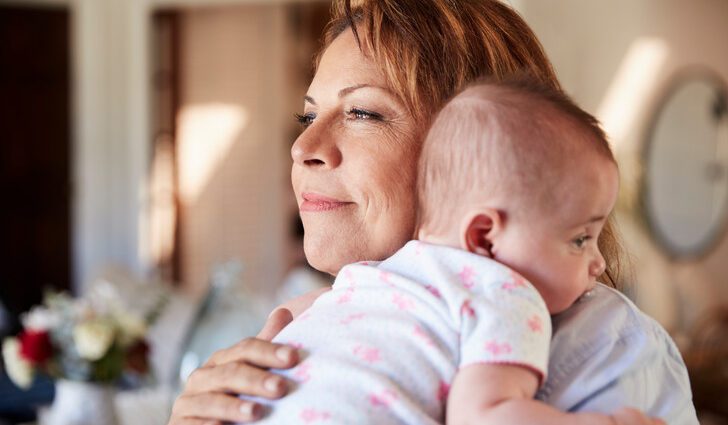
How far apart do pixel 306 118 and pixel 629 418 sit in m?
0.70

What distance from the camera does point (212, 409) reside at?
3.48ft

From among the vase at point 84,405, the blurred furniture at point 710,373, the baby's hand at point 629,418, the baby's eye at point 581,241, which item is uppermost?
the baby's eye at point 581,241

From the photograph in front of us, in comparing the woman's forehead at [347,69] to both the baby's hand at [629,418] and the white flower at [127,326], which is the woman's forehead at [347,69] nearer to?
the baby's hand at [629,418]

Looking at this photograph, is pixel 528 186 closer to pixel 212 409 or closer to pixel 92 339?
pixel 212 409

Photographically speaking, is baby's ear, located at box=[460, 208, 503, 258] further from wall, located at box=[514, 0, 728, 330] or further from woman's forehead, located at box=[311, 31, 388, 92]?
wall, located at box=[514, 0, 728, 330]

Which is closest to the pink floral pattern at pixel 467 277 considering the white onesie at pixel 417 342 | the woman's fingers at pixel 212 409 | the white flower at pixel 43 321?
the white onesie at pixel 417 342

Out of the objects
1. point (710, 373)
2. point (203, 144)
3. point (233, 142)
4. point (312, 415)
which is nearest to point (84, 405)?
point (312, 415)

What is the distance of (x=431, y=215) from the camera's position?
3.26ft

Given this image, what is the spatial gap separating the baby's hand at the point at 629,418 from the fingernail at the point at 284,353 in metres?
0.32

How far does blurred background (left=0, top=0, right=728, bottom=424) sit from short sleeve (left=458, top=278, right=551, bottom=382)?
5521 mm

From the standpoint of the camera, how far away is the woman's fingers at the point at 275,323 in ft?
4.08

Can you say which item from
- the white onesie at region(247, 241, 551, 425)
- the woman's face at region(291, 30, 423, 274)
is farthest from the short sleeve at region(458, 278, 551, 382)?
the woman's face at region(291, 30, 423, 274)

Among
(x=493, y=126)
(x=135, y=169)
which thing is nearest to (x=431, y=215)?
(x=493, y=126)

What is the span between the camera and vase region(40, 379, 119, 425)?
2744mm
